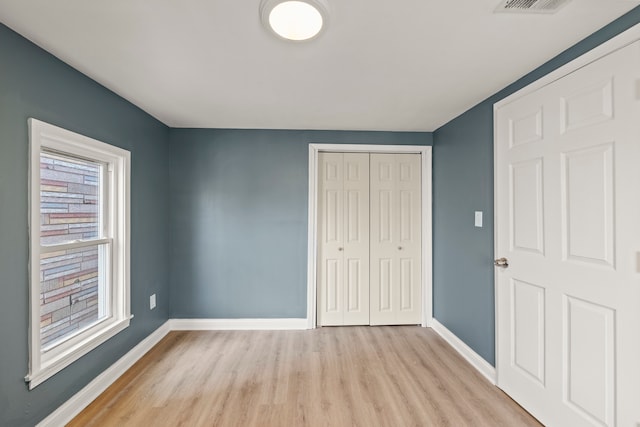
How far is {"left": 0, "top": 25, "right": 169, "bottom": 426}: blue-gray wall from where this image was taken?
149 centimetres

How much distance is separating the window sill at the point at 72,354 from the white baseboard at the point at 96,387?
24 centimetres

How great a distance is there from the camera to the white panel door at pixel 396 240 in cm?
346

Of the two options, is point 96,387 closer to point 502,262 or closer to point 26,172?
point 26,172

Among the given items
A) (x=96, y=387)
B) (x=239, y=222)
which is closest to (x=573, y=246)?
(x=239, y=222)

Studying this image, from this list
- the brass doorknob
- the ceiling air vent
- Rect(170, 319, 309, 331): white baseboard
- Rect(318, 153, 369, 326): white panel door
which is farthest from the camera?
Rect(318, 153, 369, 326): white panel door

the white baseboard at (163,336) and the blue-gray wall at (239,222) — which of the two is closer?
the white baseboard at (163,336)

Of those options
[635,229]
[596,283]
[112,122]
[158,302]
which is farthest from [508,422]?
[112,122]

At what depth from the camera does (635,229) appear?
1355mm

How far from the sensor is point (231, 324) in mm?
3316

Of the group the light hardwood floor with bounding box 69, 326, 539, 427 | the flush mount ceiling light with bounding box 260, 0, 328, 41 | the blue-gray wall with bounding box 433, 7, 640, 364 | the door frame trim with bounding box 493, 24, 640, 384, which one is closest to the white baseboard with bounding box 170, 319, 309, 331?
the light hardwood floor with bounding box 69, 326, 539, 427

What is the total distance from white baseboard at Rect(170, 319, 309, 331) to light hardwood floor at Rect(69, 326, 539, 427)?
0.63ft

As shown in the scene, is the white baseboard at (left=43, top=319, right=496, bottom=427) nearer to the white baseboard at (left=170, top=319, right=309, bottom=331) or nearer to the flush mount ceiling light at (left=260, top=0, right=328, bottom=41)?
the white baseboard at (left=170, top=319, right=309, bottom=331)

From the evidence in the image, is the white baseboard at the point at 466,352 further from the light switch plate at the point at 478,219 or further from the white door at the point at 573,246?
the light switch plate at the point at 478,219

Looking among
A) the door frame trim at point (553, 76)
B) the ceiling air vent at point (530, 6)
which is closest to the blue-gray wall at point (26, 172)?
the ceiling air vent at point (530, 6)
